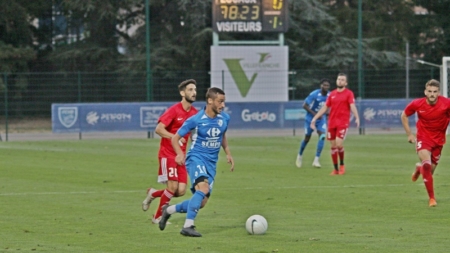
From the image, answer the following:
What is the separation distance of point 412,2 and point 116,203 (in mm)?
43235

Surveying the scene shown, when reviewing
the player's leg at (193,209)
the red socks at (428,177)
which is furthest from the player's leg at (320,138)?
the player's leg at (193,209)

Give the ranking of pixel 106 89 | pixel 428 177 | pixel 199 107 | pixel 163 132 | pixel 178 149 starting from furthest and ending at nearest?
pixel 106 89 → pixel 199 107 → pixel 428 177 → pixel 163 132 → pixel 178 149

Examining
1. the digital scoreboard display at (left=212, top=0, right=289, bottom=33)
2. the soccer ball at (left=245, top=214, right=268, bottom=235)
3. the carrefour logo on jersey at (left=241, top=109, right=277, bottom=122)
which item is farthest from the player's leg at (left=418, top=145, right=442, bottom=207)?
the digital scoreboard display at (left=212, top=0, right=289, bottom=33)

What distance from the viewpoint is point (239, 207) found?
47.1 ft

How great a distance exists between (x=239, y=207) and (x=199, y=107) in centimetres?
2064

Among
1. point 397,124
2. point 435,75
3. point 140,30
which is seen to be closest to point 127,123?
point 397,124

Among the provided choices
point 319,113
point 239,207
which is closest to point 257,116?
point 319,113

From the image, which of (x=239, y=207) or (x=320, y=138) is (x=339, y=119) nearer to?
(x=320, y=138)

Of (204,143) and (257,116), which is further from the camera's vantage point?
(257,116)

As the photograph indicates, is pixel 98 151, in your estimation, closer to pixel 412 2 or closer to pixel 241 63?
pixel 241 63

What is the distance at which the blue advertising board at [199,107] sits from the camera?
34531 millimetres

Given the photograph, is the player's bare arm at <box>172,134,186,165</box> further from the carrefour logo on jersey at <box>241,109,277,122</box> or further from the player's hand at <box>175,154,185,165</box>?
the carrefour logo on jersey at <box>241,109,277,122</box>

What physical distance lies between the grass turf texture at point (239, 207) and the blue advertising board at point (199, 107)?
27.5ft

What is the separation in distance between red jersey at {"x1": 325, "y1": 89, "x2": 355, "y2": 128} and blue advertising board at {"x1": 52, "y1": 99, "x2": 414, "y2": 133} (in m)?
14.6
